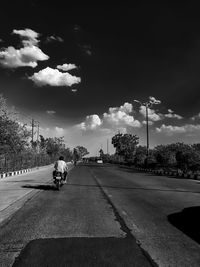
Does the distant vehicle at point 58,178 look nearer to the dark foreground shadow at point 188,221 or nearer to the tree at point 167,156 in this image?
the dark foreground shadow at point 188,221

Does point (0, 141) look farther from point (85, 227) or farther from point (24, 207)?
point (85, 227)

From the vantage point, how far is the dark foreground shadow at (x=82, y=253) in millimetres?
5145

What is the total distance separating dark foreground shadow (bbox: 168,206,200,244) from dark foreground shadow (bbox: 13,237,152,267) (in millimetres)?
1504

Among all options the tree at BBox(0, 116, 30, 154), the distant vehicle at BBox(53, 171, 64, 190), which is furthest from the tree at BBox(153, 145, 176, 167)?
the distant vehicle at BBox(53, 171, 64, 190)

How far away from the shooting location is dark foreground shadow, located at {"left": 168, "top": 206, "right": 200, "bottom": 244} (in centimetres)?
728

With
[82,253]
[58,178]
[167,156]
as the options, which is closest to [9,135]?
[58,178]

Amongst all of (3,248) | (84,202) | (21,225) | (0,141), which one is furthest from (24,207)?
(0,141)

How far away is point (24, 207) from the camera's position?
1135 centimetres

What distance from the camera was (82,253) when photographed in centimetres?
565

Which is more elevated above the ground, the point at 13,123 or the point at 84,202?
the point at 13,123

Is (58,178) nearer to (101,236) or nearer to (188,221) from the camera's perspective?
(188,221)

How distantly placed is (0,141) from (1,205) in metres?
22.2

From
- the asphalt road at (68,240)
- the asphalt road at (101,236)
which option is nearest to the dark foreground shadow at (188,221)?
the asphalt road at (101,236)

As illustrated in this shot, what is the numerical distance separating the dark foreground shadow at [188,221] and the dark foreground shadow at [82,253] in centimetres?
150
